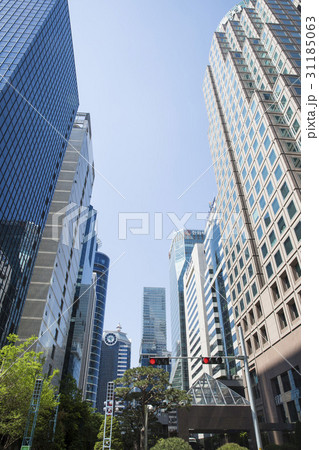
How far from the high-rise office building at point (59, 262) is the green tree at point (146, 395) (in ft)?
76.1

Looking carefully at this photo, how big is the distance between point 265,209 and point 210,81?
45175mm

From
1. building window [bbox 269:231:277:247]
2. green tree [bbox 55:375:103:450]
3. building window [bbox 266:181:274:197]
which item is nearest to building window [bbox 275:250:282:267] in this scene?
building window [bbox 269:231:277:247]

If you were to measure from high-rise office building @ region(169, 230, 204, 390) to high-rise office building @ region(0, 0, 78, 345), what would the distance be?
79.1 m

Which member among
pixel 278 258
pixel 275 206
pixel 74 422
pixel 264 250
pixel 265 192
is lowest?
pixel 74 422

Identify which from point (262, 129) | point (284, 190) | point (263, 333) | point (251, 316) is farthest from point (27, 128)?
point (263, 333)

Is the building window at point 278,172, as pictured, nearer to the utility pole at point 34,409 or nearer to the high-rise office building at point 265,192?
the high-rise office building at point 265,192

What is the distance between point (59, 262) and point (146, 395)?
3736 cm

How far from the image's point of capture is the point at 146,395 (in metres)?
30.9

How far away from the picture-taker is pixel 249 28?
69.0 metres

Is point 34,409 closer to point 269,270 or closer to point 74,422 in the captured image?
point 74,422
